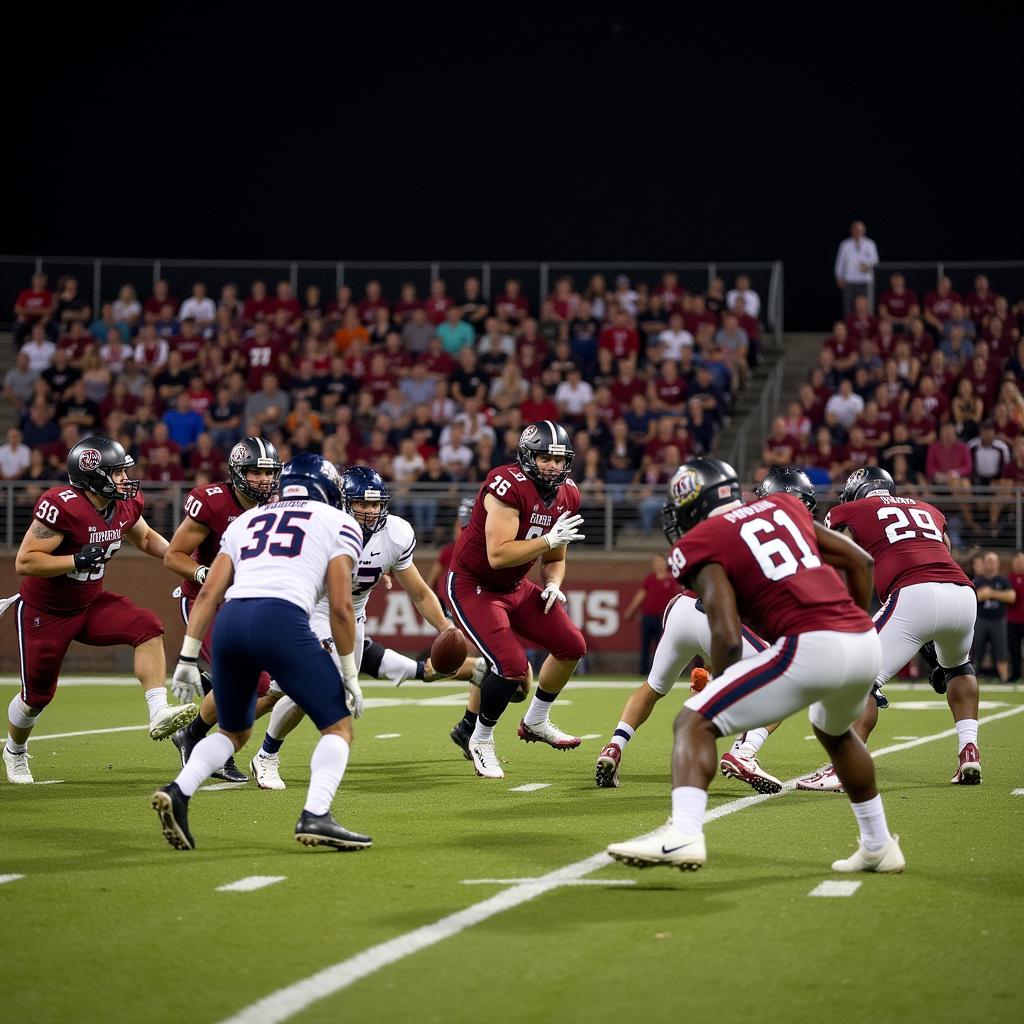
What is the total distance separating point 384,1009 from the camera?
160 inches

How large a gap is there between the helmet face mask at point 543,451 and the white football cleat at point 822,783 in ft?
7.54

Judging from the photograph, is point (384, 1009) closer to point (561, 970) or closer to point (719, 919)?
point (561, 970)

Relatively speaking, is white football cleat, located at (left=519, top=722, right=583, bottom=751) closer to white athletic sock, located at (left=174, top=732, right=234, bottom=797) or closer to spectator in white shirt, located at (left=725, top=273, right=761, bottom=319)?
white athletic sock, located at (left=174, top=732, right=234, bottom=797)

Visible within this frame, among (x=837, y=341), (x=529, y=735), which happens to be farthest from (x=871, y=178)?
(x=529, y=735)

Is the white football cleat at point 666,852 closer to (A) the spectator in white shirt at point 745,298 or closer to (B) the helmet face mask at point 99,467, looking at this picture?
(B) the helmet face mask at point 99,467

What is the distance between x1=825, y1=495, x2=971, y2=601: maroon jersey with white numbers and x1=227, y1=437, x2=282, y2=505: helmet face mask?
3272 millimetres

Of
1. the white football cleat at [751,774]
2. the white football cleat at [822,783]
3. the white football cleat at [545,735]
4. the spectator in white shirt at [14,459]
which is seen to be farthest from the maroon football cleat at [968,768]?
the spectator in white shirt at [14,459]

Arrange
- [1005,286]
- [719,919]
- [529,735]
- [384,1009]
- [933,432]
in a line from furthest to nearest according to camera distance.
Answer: [1005,286], [933,432], [529,735], [719,919], [384,1009]

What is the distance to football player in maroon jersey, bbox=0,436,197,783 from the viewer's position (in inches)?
349

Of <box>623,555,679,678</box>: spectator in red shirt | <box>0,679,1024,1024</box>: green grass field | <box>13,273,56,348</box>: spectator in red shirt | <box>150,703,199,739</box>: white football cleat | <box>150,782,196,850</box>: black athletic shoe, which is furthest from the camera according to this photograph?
<box>13,273,56,348</box>: spectator in red shirt

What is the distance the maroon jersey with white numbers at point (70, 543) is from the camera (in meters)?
8.98

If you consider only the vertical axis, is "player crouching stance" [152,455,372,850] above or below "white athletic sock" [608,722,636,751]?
above

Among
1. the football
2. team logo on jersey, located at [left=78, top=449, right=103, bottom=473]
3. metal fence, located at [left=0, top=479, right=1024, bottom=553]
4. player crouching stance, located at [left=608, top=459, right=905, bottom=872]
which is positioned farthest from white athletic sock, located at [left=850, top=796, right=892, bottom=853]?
metal fence, located at [left=0, top=479, right=1024, bottom=553]

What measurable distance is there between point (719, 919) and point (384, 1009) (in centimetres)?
146
